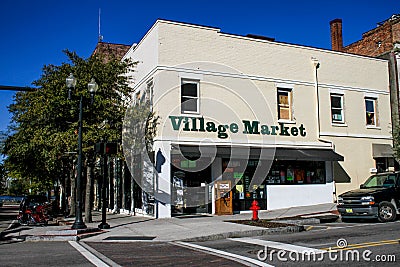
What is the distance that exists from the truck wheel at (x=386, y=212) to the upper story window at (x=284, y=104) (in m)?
8.39

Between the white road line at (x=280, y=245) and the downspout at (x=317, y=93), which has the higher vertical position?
the downspout at (x=317, y=93)

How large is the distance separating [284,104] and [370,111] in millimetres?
5975

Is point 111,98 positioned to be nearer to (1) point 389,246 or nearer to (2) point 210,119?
(2) point 210,119

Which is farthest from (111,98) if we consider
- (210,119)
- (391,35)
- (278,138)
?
(391,35)

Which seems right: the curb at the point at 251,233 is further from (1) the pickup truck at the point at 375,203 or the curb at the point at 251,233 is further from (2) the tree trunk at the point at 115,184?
(2) the tree trunk at the point at 115,184

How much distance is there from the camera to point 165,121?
66.0ft

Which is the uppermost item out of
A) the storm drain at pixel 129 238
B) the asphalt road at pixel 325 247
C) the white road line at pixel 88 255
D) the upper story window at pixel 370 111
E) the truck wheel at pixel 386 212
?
the upper story window at pixel 370 111

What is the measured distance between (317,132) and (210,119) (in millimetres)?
6285

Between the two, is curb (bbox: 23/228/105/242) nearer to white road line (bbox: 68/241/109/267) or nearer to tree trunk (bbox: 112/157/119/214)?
white road line (bbox: 68/241/109/267)

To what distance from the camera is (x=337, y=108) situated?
983 inches

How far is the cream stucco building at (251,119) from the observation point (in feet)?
67.5

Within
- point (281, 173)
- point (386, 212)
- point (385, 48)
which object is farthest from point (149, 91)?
point (385, 48)

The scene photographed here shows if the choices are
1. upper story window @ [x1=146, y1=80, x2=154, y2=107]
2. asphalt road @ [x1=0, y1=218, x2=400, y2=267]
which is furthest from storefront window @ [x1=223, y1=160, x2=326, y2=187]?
asphalt road @ [x1=0, y1=218, x2=400, y2=267]

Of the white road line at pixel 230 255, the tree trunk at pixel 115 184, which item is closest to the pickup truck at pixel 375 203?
the white road line at pixel 230 255
